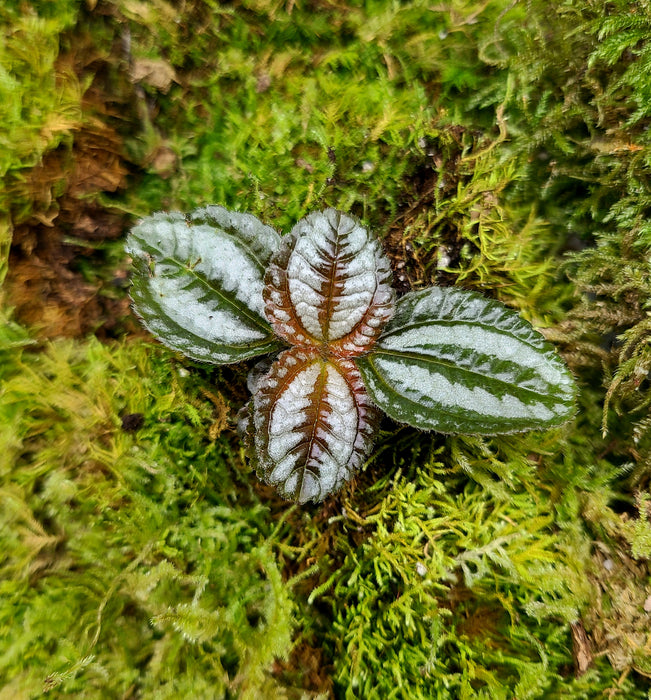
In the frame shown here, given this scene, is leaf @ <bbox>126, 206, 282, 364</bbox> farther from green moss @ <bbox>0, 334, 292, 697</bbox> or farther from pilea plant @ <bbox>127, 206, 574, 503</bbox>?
green moss @ <bbox>0, 334, 292, 697</bbox>

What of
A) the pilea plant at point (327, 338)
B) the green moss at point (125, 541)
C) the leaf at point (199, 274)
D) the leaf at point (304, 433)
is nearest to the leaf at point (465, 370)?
the pilea plant at point (327, 338)

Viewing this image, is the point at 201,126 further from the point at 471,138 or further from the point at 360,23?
the point at 471,138

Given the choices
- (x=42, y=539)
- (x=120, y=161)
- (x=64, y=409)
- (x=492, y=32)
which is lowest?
(x=42, y=539)

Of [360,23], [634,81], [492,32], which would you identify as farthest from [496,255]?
[360,23]

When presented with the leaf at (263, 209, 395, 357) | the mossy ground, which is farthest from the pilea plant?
the mossy ground

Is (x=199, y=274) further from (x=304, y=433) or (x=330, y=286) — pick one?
(x=304, y=433)

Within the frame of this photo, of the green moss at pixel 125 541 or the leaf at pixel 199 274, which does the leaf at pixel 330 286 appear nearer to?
the leaf at pixel 199 274

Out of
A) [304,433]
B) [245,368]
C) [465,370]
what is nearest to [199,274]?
[245,368]
